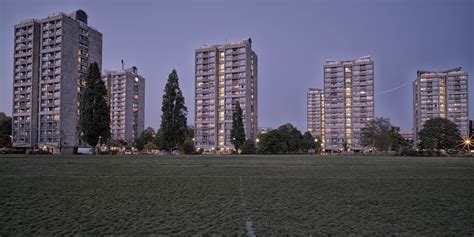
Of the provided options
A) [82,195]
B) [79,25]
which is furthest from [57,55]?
[82,195]

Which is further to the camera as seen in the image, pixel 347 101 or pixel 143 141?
pixel 347 101

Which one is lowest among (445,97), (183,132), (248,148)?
(248,148)

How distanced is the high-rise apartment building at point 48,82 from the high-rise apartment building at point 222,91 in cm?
4531

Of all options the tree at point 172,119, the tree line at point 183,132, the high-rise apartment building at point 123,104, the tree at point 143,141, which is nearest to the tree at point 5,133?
the tree line at point 183,132

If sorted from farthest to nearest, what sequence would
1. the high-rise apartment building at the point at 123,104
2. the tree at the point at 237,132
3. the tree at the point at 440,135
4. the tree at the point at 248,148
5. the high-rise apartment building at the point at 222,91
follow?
1. the high-rise apartment building at the point at 123,104
2. the high-rise apartment building at the point at 222,91
3. the tree at the point at 248,148
4. the tree at the point at 440,135
5. the tree at the point at 237,132

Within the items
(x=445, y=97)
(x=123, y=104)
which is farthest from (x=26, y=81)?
(x=445, y=97)

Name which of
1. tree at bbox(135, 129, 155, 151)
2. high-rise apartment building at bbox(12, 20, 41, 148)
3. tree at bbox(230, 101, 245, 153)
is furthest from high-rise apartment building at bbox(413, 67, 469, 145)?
high-rise apartment building at bbox(12, 20, 41, 148)

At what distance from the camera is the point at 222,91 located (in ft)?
429

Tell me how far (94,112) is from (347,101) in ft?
435

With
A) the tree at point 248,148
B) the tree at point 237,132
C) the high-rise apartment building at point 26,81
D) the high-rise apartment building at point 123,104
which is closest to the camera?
the tree at point 237,132

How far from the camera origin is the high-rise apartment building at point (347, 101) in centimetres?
15825

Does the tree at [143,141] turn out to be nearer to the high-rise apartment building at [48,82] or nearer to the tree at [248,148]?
the high-rise apartment building at [48,82]

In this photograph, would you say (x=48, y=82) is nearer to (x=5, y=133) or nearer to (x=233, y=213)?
(x=5, y=133)

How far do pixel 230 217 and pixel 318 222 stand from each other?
5.59 feet
